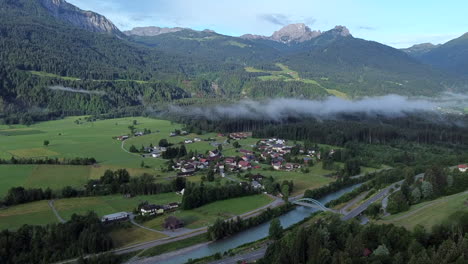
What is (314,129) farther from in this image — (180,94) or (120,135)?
(180,94)

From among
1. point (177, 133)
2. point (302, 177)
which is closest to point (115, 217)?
point (302, 177)

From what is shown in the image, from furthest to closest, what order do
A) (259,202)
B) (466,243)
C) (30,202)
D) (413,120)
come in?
(413,120) < (259,202) < (30,202) < (466,243)

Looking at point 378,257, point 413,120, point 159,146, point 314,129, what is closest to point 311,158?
point 314,129

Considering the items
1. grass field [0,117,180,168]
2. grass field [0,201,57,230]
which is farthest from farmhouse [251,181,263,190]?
grass field [0,201,57,230]

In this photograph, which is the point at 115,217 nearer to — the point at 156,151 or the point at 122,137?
the point at 156,151

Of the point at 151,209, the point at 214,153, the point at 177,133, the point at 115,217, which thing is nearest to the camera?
the point at 115,217

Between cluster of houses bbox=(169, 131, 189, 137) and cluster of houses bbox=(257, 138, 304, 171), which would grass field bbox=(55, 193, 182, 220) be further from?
cluster of houses bbox=(169, 131, 189, 137)

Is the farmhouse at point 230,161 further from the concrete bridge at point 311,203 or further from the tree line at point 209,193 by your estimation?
the concrete bridge at point 311,203
